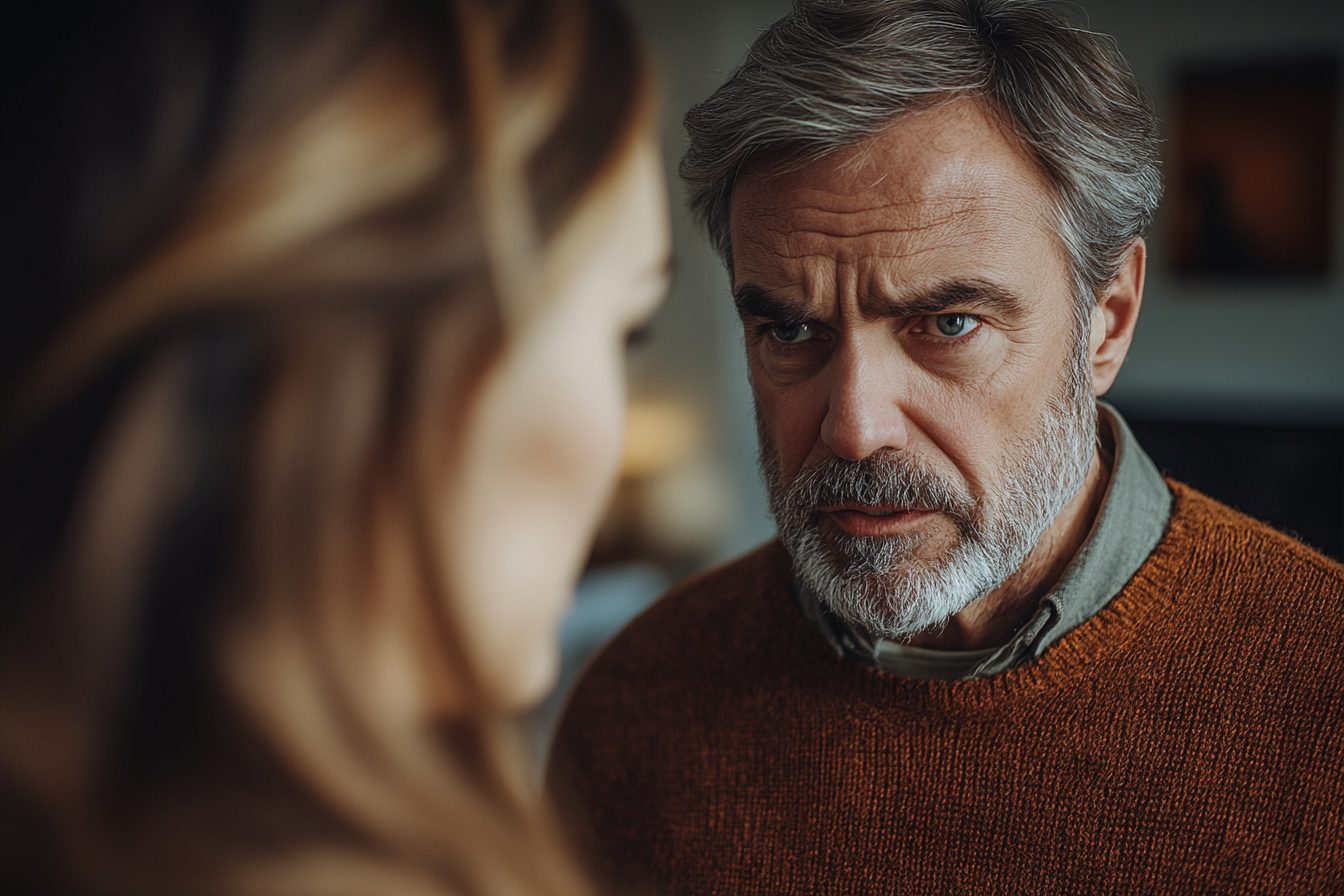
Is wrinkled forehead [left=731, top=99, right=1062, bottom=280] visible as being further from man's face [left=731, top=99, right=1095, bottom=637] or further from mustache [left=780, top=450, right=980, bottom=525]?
mustache [left=780, top=450, right=980, bottom=525]

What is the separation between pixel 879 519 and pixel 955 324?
224mm

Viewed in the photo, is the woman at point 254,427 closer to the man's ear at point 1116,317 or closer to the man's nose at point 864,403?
the man's nose at point 864,403

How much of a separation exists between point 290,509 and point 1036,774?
0.85 m

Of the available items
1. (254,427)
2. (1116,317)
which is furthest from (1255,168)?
(254,427)

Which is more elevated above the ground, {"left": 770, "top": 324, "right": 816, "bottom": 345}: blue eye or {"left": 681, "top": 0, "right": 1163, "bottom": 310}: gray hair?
{"left": 681, "top": 0, "right": 1163, "bottom": 310}: gray hair

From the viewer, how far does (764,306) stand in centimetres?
111

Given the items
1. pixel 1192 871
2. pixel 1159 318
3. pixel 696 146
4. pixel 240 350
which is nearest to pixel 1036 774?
pixel 1192 871

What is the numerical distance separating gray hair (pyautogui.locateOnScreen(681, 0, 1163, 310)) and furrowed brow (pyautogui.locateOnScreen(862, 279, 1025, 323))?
12 centimetres

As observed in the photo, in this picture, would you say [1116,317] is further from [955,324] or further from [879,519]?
[879,519]

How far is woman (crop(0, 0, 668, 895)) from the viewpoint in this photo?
415 millimetres

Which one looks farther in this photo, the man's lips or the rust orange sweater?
the man's lips

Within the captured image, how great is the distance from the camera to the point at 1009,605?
114cm

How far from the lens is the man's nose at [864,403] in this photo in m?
1.03

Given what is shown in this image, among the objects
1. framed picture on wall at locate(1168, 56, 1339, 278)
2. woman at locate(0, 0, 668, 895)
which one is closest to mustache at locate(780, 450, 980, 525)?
woman at locate(0, 0, 668, 895)
